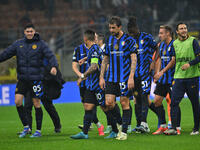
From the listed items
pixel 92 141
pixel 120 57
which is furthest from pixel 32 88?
pixel 120 57

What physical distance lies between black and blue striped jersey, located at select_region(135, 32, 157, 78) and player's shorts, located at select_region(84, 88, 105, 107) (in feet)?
3.90

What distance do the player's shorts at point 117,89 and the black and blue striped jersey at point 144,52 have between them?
1.36 meters

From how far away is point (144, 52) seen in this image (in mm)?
9188

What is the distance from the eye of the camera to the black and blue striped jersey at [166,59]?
8891mm

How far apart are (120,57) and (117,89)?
54cm

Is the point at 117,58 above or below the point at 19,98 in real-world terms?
above

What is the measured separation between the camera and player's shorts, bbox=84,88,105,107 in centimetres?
809

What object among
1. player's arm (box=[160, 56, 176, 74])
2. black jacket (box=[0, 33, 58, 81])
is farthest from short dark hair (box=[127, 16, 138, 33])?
black jacket (box=[0, 33, 58, 81])

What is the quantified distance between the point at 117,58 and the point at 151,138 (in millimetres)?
1529

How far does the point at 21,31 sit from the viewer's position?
22.1 metres

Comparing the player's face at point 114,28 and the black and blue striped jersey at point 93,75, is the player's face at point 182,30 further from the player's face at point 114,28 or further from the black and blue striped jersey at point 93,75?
the black and blue striped jersey at point 93,75

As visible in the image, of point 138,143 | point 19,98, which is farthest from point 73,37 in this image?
point 138,143

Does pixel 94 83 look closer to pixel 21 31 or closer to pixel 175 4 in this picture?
pixel 21 31

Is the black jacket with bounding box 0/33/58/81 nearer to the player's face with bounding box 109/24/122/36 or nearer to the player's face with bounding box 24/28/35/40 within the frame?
the player's face with bounding box 24/28/35/40
